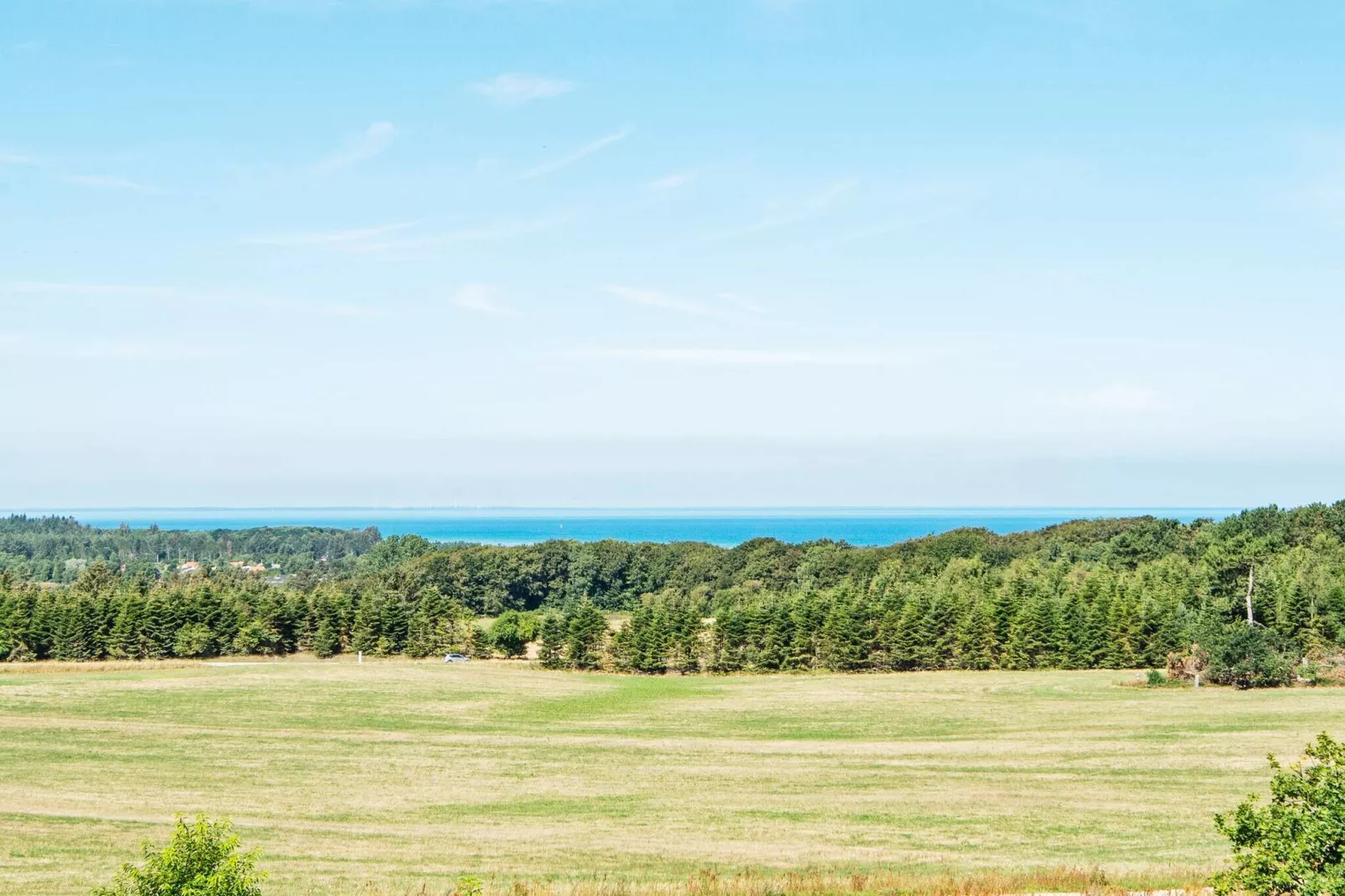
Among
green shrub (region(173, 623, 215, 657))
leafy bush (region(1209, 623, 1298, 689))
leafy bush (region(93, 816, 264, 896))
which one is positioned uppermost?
leafy bush (region(93, 816, 264, 896))

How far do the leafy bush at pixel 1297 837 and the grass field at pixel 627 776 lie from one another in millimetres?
5674

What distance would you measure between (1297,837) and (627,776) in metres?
26.8

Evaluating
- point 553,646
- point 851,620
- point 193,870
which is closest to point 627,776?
point 193,870

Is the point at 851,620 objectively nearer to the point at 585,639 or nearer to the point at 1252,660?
the point at 585,639

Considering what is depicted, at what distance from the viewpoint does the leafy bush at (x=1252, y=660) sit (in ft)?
212

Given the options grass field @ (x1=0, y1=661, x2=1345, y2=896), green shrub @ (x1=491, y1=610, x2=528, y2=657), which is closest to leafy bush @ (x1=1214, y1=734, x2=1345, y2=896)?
grass field @ (x1=0, y1=661, x2=1345, y2=896)

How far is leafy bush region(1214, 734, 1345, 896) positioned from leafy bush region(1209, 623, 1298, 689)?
52697mm

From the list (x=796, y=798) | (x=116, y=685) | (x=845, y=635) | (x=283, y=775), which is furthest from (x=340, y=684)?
(x=796, y=798)

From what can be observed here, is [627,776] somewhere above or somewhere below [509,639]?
above

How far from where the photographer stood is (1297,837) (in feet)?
55.6

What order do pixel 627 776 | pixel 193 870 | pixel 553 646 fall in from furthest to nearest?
1. pixel 553 646
2. pixel 627 776
3. pixel 193 870

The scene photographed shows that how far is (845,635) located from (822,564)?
4937 centimetres

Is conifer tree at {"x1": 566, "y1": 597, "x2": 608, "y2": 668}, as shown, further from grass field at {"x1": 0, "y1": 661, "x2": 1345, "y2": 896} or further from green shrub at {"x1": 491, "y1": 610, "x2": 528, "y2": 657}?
grass field at {"x1": 0, "y1": 661, "x2": 1345, "y2": 896}

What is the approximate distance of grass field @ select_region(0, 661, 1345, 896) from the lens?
27594mm
